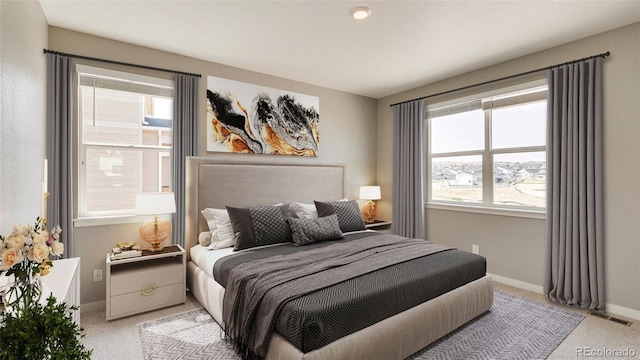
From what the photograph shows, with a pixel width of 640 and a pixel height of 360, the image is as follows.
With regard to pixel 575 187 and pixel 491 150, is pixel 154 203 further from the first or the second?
pixel 575 187

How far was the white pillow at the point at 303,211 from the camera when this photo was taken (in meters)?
3.54

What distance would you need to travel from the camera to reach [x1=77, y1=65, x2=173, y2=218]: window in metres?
2.98

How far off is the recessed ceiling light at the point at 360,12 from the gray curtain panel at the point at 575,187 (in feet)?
6.92

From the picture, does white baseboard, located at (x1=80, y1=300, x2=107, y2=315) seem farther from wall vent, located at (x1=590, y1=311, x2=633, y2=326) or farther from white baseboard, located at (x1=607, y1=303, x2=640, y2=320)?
white baseboard, located at (x1=607, y1=303, x2=640, y2=320)

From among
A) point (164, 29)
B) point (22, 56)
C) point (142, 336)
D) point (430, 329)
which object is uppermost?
point (164, 29)

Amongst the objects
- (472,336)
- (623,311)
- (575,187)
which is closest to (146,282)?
(472,336)

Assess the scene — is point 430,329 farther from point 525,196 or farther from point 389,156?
point 389,156

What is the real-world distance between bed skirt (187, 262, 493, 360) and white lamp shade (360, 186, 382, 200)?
2182mm

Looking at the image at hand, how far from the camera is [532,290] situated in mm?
3434

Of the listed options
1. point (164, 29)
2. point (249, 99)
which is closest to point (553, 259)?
point (249, 99)

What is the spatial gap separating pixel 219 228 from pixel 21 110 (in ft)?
5.72

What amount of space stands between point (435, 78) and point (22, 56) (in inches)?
163

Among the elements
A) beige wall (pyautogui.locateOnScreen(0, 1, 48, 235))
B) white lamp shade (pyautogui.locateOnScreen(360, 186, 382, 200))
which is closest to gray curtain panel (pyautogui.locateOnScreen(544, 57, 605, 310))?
white lamp shade (pyautogui.locateOnScreen(360, 186, 382, 200))

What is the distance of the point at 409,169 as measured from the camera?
459 centimetres
